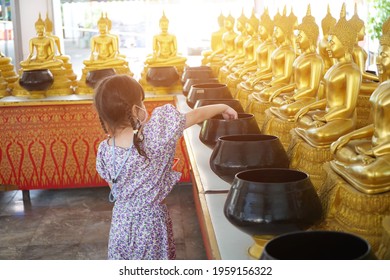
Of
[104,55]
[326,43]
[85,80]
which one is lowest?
[85,80]

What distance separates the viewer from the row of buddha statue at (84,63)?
392 centimetres

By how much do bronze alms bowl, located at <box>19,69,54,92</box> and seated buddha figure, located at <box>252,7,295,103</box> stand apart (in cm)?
157

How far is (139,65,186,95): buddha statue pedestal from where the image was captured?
3.88m

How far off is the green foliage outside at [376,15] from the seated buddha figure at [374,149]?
2736 mm

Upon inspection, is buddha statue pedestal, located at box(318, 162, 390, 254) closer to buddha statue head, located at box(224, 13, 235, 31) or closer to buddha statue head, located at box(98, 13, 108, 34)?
buddha statue head, located at box(224, 13, 235, 31)

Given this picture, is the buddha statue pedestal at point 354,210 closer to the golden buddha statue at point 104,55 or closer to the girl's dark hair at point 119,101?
the girl's dark hair at point 119,101

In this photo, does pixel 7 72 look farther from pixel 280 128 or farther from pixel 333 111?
pixel 333 111

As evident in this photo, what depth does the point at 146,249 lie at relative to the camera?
6.03ft

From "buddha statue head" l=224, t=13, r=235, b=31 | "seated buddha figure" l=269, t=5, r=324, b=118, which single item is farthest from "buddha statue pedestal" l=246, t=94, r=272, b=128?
"buddha statue head" l=224, t=13, r=235, b=31

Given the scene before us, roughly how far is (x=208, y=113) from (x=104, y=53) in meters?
2.43

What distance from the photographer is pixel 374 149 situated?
1275 millimetres

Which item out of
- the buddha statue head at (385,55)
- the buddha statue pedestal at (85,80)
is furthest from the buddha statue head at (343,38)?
the buddha statue pedestal at (85,80)

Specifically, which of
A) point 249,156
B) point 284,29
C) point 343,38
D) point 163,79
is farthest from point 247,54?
point 249,156

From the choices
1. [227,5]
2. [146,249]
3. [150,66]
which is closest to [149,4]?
[227,5]
